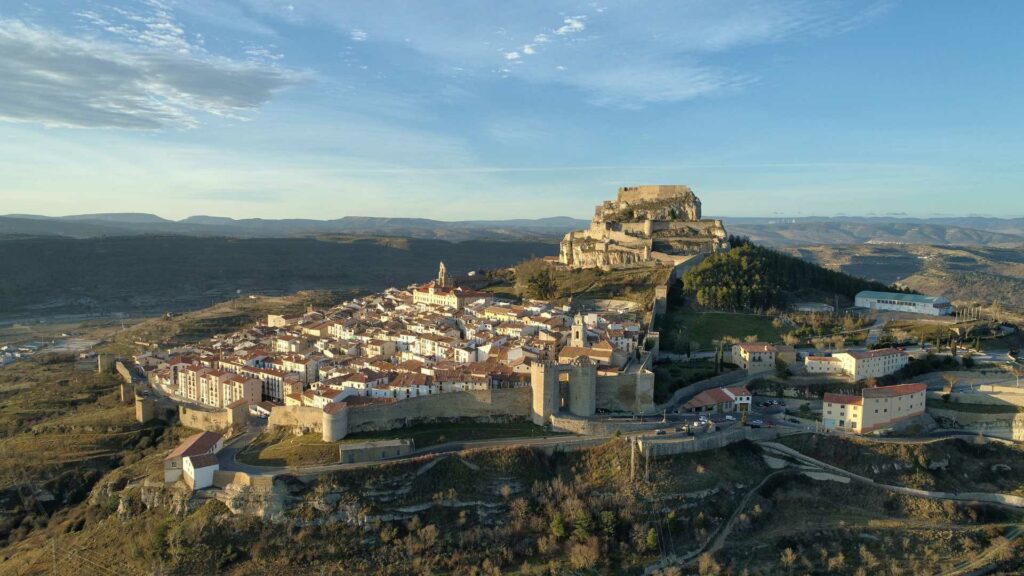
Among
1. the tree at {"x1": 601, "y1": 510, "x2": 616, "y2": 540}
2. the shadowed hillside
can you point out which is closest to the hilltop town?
the tree at {"x1": 601, "y1": 510, "x2": 616, "y2": 540}

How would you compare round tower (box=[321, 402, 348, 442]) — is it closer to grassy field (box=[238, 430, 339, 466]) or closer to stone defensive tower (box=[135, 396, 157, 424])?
grassy field (box=[238, 430, 339, 466])

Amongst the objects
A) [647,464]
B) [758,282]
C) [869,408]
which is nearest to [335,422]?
[647,464]

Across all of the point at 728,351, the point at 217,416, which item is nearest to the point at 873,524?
the point at 728,351

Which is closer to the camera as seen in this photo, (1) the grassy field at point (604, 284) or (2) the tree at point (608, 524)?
(2) the tree at point (608, 524)

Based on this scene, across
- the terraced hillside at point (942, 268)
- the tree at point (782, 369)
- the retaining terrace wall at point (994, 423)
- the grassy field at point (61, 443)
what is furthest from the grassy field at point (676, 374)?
the terraced hillside at point (942, 268)

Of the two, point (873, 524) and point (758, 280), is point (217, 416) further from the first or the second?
point (758, 280)

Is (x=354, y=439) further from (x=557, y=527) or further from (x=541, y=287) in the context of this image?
(x=541, y=287)

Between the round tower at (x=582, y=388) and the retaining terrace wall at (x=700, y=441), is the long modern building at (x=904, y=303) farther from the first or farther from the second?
the round tower at (x=582, y=388)

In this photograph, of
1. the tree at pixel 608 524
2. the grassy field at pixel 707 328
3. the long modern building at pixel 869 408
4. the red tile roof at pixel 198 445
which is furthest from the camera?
the grassy field at pixel 707 328
